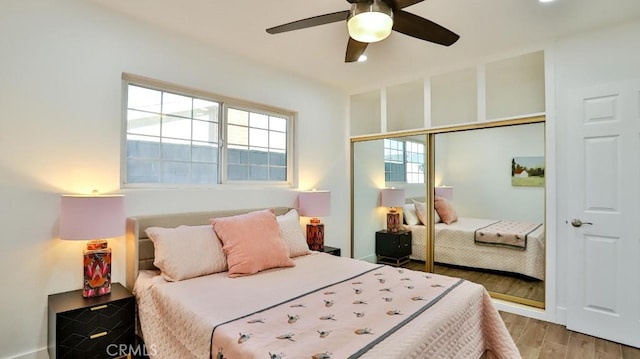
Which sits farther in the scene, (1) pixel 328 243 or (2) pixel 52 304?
(1) pixel 328 243

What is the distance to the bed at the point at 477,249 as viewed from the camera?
3166mm

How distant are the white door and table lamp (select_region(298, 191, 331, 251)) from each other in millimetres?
2275

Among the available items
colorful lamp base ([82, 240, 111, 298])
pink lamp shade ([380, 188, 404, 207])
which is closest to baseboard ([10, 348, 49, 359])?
colorful lamp base ([82, 240, 111, 298])

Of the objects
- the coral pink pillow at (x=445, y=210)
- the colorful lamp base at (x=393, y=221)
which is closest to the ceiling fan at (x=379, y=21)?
the coral pink pillow at (x=445, y=210)

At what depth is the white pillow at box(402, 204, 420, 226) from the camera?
4016 mm

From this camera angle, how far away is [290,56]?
3.30m

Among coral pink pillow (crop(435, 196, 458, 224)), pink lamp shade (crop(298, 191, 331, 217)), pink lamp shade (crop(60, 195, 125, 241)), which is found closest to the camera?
pink lamp shade (crop(60, 195, 125, 241))

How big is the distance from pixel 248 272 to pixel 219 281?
22 centimetres

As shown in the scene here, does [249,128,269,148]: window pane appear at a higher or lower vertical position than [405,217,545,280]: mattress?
higher

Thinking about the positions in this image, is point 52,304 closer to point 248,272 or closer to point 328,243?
point 248,272

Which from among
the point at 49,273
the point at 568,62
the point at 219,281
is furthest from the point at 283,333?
the point at 568,62

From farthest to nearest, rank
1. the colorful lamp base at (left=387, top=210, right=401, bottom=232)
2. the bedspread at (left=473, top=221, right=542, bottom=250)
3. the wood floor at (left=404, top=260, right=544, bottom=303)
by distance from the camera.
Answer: the colorful lamp base at (left=387, top=210, right=401, bottom=232)
the bedspread at (left=473, top=221, right=542, bottom=250)
the wood floor at (left=404, top=260, right=544, bottom=303)

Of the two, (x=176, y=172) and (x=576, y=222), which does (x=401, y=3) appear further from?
(x=576, y=222)

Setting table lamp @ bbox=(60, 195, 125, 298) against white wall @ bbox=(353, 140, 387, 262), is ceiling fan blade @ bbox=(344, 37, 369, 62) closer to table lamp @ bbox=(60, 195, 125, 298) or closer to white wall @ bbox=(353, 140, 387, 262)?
table lamp @ bbox=(60, 195, 125, 298)
